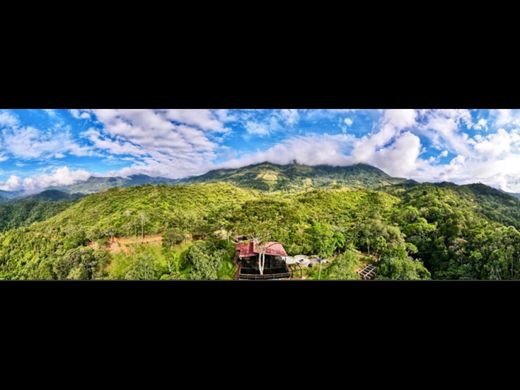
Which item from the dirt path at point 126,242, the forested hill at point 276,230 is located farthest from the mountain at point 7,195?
the dirt path at point 126,242

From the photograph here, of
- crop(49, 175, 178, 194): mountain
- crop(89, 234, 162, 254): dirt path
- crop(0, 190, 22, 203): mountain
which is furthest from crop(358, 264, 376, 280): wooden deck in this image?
crop(0, 190, 22, 203): mountain

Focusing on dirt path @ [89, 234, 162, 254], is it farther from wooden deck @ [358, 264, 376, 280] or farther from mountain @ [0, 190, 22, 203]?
wooden deck @ [358, 264, 376, 280]
